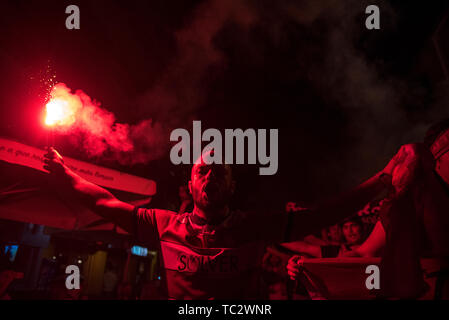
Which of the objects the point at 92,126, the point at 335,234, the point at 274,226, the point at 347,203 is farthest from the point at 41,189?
the point at 335,234

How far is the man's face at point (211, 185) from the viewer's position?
236 centimetres

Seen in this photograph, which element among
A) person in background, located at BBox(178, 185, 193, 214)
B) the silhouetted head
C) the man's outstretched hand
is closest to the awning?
person in background, located at BBox(178, 185, 193, 214)

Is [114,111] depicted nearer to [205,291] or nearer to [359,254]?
[205,291]

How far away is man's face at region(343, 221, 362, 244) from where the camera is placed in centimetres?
438

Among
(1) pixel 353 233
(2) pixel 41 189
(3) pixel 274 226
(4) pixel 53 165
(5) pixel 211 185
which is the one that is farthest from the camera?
(1) pixel 353 233

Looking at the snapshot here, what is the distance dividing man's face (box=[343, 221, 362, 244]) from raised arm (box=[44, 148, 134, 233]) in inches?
136

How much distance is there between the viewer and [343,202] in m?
2.07

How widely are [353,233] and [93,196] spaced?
3769 mm

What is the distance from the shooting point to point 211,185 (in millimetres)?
2369

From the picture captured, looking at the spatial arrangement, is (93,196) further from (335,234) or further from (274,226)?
(335,234)

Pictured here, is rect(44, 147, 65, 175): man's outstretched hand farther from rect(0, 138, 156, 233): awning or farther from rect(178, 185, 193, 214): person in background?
rect(178, 185, 193, 214): person in background
